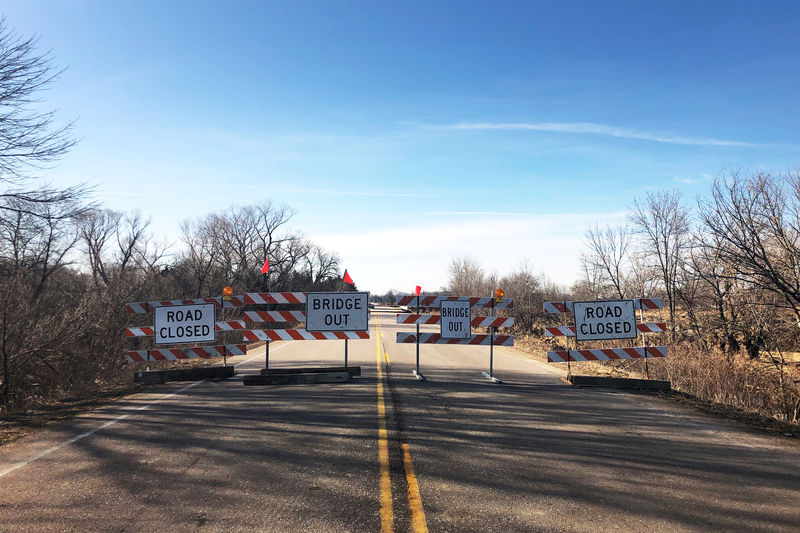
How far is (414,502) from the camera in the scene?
4461 mm

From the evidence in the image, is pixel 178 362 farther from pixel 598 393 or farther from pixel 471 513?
pixel 471 513

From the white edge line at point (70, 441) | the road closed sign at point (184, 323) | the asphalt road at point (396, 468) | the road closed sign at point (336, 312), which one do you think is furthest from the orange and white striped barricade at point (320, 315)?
the white edge line at point (70, 441)

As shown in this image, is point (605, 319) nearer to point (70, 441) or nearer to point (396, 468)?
point (396, 468)

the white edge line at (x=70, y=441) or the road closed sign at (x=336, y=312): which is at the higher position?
the road closed sign at (x=336, y=312)

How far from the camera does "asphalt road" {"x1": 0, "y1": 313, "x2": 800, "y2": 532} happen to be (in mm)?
4191

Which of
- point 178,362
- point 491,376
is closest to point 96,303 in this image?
point 178,362

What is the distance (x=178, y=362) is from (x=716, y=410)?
14936 mm

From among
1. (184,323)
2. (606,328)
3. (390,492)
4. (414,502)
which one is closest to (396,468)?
(390,492)

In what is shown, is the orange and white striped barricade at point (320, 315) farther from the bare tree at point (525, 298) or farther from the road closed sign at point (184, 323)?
the bare tree at point (525, 298)

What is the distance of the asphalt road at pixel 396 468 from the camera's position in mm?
4191

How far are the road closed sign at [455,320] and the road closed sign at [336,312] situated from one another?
1.90 m

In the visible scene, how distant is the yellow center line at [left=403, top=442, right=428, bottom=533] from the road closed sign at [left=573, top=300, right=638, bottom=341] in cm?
685

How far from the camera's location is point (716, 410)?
8.76m

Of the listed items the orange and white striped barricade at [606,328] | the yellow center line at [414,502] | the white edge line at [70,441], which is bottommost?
the white edge line at [70,441]
